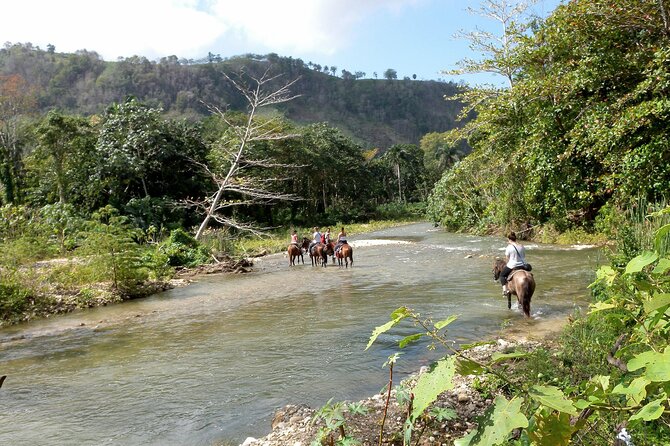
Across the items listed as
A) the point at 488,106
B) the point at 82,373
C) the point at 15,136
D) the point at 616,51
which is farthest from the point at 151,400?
the point at 15,136

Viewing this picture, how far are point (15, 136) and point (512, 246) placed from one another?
47919 mm

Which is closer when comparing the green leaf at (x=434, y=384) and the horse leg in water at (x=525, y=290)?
the green leaf at (x=434, y=384)

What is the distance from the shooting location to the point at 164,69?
143 metres

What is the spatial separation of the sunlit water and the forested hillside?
3389 inches

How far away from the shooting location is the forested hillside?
4774 inches

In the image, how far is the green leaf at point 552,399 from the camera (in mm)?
1496

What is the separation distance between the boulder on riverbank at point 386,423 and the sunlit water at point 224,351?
46 cm

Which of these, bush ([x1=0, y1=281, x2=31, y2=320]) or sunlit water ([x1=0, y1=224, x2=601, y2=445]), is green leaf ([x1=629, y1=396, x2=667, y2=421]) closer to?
sunlit water ([x1=0, y1=224, x2=601, y2=445])

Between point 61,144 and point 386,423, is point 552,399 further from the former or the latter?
point 61,144

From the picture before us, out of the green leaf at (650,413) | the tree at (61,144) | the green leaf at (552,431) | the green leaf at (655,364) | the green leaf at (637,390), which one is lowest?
the green leaf at (552,431)

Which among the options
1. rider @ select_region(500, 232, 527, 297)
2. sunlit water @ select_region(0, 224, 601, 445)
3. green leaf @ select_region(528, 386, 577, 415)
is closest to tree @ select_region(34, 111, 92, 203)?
sunlit water @ select_region(0, 224, 601, 445)

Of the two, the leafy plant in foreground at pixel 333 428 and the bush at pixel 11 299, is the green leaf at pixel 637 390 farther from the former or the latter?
the bush at pixel 11 299

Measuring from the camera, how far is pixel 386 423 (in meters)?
4.13

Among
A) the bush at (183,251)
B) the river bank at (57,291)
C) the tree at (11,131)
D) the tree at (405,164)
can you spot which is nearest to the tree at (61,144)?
the tree at (11,131)
